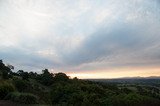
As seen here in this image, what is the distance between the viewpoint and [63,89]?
43.6 meters

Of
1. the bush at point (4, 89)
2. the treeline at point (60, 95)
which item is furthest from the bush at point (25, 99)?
the bush at point (4, 89)

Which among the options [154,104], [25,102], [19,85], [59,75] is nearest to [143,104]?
[154,104]

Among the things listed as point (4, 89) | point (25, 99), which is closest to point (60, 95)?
point (4, 89)

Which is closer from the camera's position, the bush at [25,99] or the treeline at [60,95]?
the treeline at [60,95]

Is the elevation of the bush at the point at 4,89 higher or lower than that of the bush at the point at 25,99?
higher

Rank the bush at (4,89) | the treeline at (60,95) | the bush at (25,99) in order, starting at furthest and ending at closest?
the bush at (4,89)
the bush at (25,99)
the treeline at (60,95)

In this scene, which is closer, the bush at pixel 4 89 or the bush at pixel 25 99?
the bush at pixel 25 99

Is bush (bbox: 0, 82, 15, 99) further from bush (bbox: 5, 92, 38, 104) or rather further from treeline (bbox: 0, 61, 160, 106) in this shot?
bush (bbox: 5, 92, 38, 104)

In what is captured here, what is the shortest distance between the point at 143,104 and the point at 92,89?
43782 mm

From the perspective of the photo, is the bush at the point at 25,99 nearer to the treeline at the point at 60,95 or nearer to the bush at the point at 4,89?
the treeline at the point at 60,95

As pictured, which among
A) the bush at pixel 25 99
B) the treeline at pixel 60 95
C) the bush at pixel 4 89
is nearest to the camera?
the treeline at pixel 60 95

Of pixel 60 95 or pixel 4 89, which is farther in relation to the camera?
pixel 60 95

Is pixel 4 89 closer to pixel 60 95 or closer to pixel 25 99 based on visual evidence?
pixel 25 99

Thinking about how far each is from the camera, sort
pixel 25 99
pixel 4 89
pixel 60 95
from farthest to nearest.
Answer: pixel 60 95 → pixel 4 89 → pixel 25 99
